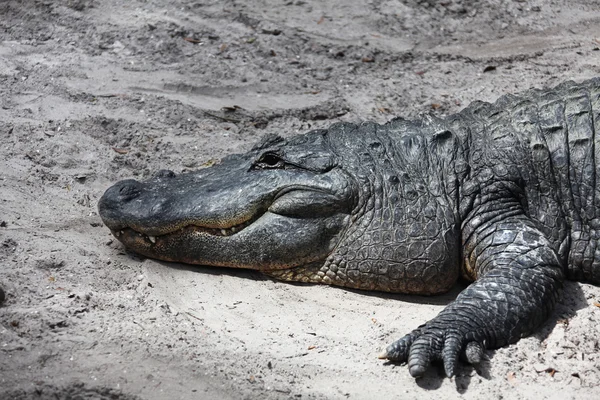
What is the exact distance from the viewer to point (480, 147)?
17.2 feet

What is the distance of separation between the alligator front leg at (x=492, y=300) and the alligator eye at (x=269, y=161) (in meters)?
1.29

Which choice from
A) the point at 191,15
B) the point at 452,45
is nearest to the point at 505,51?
the point at 452,45

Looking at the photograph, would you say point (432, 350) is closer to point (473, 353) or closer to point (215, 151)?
point (473, 353)

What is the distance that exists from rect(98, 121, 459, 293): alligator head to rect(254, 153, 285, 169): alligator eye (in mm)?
11

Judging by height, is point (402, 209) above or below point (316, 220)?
above

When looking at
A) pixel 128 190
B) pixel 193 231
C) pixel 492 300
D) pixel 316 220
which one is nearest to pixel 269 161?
pixel 316 220

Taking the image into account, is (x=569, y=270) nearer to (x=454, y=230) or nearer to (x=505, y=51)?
(x=454, y=230)

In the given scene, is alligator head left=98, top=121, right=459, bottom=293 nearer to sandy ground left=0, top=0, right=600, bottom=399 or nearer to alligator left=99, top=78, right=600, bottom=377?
alligator left=99, top=78, right=600, bottom=377

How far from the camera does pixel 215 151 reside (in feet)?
21.6

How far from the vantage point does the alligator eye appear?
534cm

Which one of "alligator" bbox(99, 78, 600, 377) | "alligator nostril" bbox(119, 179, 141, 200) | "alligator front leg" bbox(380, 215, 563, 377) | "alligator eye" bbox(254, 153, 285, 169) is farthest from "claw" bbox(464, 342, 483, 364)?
"alligator nostril" bbox(119, 179, 141, 200)

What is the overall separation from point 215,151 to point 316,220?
173 centimetres

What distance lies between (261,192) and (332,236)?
523 mm

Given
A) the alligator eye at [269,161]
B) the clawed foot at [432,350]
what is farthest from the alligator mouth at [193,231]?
the clawed foot at [432,350]
